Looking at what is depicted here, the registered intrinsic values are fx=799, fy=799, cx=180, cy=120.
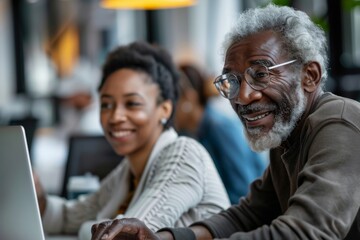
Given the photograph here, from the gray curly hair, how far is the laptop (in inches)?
20.4

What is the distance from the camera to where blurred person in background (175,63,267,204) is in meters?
4.04

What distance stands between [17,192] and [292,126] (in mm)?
602

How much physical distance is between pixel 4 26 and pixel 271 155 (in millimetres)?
8860

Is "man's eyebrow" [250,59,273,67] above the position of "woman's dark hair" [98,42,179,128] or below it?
above

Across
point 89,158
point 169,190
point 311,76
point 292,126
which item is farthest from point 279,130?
point 89,158

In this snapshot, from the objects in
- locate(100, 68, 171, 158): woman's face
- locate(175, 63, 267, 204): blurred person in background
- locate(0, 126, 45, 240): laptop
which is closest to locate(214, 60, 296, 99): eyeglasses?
locate(0, 126, 45, 240): laptop

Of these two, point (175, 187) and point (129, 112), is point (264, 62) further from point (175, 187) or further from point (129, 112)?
point (129, 112)

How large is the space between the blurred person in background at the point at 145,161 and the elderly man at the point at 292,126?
12.5 inches

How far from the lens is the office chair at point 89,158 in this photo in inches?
134

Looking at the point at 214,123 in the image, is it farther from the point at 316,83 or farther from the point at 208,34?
the point at 208,34

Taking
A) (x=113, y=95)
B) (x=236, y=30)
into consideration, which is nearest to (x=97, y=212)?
(x=113, y=95)

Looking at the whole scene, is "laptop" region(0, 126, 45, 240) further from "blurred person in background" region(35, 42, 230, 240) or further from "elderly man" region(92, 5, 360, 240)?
"blurred person in background" region(35, 42, 230, 240)

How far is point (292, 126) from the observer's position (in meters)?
1.74

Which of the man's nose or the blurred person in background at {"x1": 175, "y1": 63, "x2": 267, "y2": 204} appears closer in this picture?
the man's nose
